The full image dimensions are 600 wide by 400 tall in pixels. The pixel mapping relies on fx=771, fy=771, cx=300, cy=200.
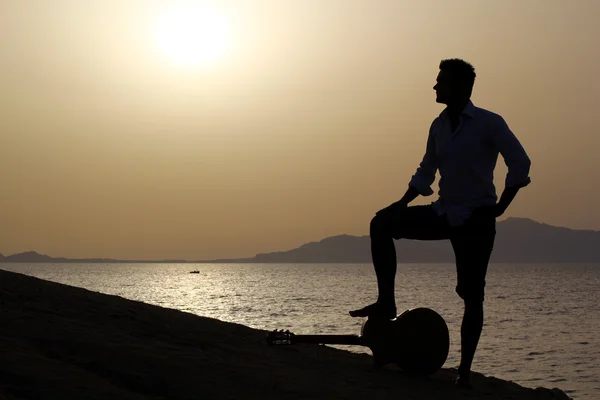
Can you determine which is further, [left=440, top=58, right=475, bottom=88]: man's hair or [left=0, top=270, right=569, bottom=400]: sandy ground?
[left=440, top=58, right=475, bottom=88]: man's hair

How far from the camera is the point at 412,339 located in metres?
7.19

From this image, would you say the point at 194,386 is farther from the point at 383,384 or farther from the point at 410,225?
the point at 410,225

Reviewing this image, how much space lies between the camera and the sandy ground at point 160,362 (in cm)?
564

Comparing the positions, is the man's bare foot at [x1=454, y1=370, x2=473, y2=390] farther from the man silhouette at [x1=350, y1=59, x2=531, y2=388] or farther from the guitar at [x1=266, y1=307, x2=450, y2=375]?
the guitar at [x1=266, y1=307, x2=450, y2=375]

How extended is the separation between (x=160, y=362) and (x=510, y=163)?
3332 millimetres

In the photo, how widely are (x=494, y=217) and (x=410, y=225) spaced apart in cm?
72

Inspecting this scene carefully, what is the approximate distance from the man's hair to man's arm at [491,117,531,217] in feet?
1.70

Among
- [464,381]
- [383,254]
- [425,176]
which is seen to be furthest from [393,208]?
[464,381]

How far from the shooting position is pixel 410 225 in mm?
6766

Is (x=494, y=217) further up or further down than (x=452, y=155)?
further down

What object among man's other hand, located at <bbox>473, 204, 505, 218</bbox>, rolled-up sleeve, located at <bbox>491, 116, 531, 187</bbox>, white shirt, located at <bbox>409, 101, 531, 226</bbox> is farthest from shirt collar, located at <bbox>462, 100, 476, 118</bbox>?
man's other hand, located at <bbox>473, 204, 505, 218</bbox>

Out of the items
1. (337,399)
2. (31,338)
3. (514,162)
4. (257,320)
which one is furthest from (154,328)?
(257,320)

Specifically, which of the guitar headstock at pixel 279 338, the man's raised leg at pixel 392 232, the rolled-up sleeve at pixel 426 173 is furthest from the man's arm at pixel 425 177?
the guitar headstock at pixel 279 338

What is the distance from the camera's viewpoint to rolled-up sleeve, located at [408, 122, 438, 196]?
23.2 ft
